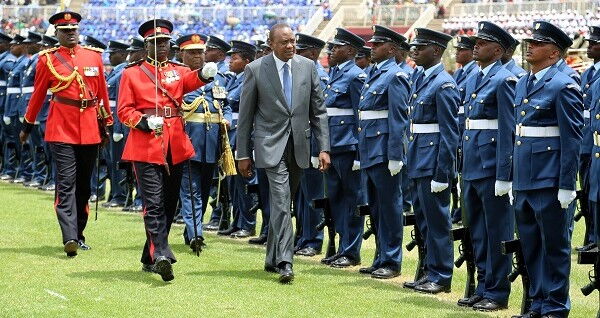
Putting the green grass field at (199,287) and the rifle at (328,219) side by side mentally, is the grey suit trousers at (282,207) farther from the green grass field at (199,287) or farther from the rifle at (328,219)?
the rifle at (328,219)

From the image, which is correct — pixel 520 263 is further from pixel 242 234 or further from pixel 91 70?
pixel 242 234

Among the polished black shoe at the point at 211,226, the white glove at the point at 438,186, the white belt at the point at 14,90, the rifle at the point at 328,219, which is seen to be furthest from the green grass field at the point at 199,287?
the white belt at the point at 14,90

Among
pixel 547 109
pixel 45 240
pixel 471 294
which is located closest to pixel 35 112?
pixel 45 240

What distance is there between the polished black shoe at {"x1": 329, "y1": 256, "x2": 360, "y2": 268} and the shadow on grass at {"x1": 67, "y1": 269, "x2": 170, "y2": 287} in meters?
1.89

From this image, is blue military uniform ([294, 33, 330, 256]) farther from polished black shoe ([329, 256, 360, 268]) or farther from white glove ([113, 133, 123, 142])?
white glove ([113, 133, 123, 142])

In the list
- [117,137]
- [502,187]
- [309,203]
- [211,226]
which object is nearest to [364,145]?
[309,203]

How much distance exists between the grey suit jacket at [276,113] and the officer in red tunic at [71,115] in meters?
2.21

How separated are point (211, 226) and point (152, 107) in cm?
462

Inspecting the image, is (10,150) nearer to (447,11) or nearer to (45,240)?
(45,240)

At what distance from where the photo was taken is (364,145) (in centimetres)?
1154

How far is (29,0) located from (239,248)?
1412 inches

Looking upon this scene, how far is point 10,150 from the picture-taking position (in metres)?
21.6

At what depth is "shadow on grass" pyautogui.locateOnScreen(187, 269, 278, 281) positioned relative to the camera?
1118 centimetres

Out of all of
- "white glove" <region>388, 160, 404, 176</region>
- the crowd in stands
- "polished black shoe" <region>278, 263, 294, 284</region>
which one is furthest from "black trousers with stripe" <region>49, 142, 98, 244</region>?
the crowd in stands
